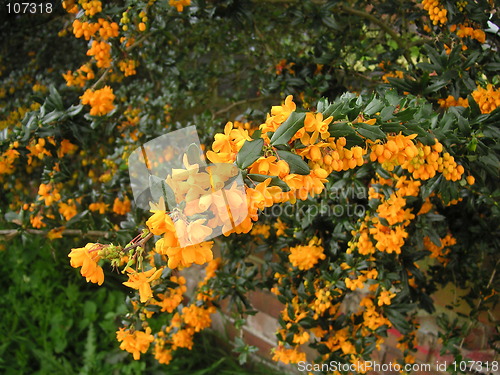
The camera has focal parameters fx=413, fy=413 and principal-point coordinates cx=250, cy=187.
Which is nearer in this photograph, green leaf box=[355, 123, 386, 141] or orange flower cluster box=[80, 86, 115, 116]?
green leaf box=[355, 123, 386, 141]

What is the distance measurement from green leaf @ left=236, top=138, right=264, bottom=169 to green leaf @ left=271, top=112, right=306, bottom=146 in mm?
29

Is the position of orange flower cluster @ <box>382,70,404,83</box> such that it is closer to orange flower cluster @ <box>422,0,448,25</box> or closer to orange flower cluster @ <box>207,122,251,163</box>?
orange flower cluster @ <box>422,0,448,25</box>

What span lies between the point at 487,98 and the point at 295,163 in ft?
2.10

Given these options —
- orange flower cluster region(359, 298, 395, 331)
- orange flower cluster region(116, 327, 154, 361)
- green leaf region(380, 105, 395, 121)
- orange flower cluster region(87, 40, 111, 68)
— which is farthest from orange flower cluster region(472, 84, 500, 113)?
orange flower cluster region(87, 40, 111, 68)

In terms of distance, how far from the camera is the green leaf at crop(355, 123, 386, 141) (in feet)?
2.07

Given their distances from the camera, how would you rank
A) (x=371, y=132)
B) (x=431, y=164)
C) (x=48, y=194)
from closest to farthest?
1. (x=371, y=132)
2. (x=431, y=164)
3. (x=48, y=194)

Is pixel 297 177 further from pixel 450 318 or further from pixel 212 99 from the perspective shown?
pixel 212 99

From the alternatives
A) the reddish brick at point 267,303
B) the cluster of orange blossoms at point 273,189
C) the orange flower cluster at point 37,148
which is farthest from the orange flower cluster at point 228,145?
the reddish brick at point 267,303

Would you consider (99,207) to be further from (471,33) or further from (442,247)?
(471,33)

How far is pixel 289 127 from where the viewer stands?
58cm

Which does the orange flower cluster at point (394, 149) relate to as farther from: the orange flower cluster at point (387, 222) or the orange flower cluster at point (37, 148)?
the orange flower cluster at point (37, 148)

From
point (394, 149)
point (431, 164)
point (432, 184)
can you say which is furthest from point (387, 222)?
point (394, 149)

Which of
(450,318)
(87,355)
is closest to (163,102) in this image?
(87,355)

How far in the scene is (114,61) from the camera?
1.46 m
